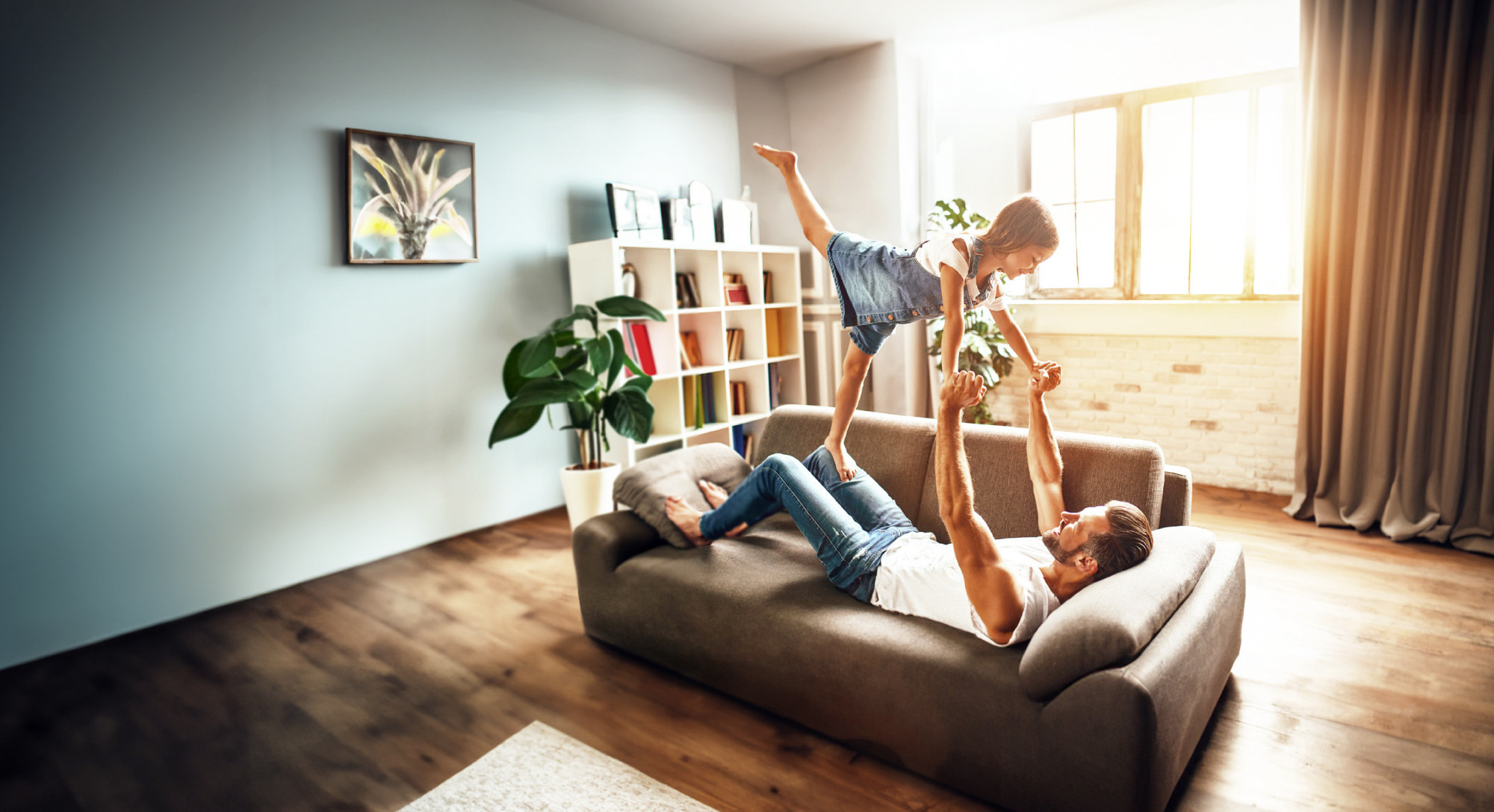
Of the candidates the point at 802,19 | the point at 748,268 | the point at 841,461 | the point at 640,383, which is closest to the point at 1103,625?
the point at 841,461

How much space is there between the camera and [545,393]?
11.2 feet

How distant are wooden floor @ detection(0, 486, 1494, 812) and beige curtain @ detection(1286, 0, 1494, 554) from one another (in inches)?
16.4

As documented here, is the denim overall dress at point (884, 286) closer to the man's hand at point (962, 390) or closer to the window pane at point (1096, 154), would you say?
the man's hand at point (962, 390)

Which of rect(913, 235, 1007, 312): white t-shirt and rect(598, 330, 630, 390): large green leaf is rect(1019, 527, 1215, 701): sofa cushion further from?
rect(598, 330, 630, 390): large green leaf

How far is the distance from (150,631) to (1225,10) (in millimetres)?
5811

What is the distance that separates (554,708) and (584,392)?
5.15ft

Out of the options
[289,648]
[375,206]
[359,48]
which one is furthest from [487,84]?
[289,648]

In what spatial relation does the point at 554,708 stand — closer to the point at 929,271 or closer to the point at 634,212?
the point at 929,271

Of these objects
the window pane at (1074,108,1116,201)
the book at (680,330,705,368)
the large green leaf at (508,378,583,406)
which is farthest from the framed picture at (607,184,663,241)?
the window pane at (1074,108,1116,201)

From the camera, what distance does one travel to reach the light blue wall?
8.82ft

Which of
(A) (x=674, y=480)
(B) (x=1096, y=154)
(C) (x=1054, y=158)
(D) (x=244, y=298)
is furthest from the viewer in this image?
(C) (x=1054, y=158)

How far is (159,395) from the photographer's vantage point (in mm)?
2938

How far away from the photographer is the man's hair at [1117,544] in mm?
1849

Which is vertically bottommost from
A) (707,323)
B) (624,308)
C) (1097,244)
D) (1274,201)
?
(707,323)
